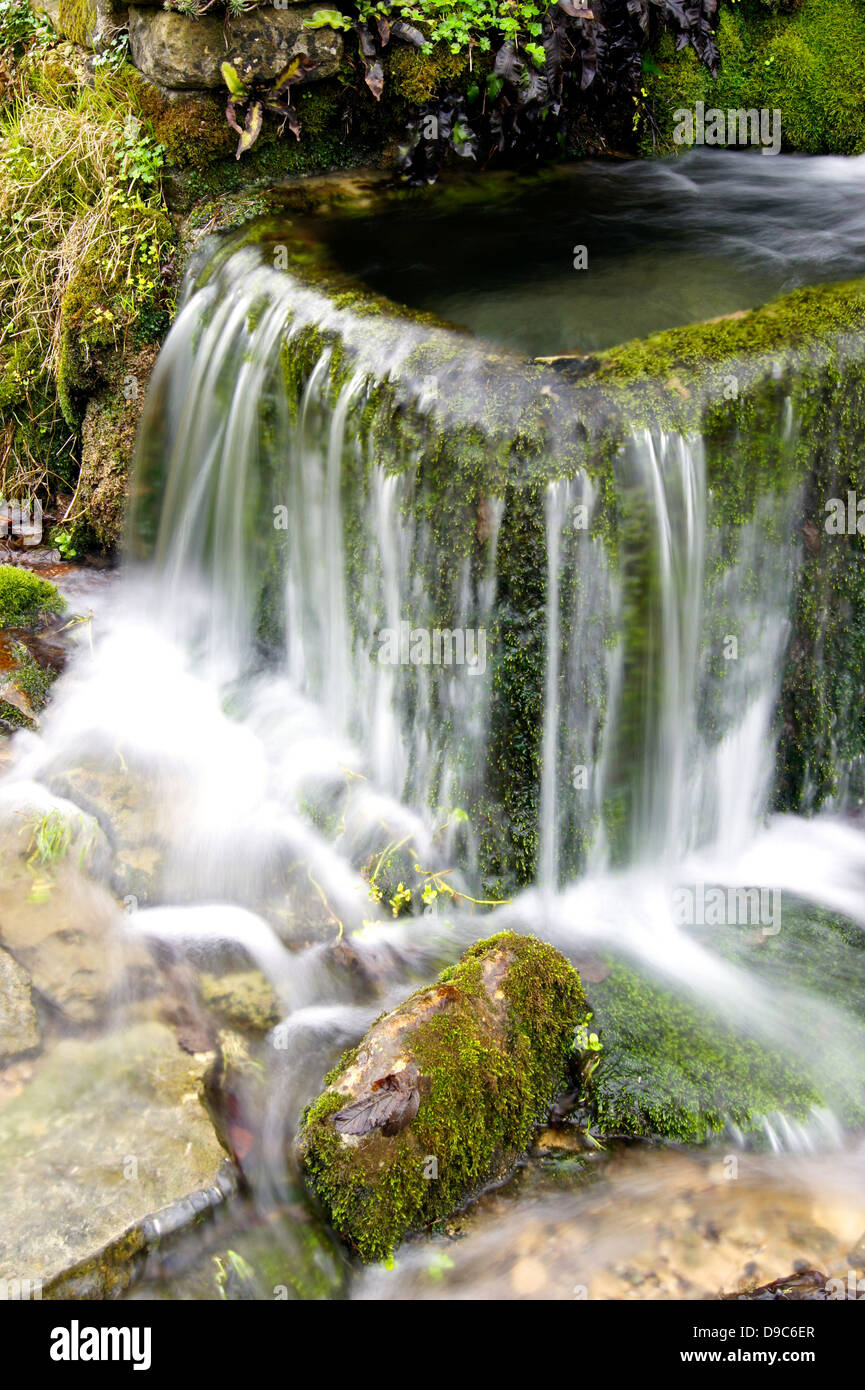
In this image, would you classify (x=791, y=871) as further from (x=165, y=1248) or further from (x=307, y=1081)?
(x=165, y=1248)

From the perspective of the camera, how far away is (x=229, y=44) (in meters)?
6.01

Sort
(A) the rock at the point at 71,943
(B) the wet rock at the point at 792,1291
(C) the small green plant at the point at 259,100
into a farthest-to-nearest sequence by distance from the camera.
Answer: (C) the small green plant at the point at 259,100 → (A) the rock at the point at 71,943 → (B) the wet rock at the point at 792,1291

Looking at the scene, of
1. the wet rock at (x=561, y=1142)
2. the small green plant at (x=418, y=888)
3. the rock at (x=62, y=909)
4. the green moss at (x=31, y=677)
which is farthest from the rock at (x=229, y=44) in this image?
the wet rock at (x=561, y=1142)

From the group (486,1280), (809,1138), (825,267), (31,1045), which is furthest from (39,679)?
(825,267)

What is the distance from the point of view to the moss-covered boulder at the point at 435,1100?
10.6ft

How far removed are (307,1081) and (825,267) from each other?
475 centimetres

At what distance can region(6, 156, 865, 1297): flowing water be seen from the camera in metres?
3.67

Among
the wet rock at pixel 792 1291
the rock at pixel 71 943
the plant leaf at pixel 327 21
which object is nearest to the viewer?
the wet rock at pixel 792 1291

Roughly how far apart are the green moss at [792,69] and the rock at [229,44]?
217cm

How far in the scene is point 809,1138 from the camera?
12.1 ft

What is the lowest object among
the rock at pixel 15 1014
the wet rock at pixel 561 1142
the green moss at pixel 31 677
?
the wet rock at pixel 561 1142

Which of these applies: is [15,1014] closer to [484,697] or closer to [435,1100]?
[435,1100]

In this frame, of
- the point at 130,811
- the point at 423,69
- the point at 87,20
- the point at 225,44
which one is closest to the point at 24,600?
the point at 130,811

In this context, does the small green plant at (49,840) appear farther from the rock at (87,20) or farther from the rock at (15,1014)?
the rock at (87,20)
